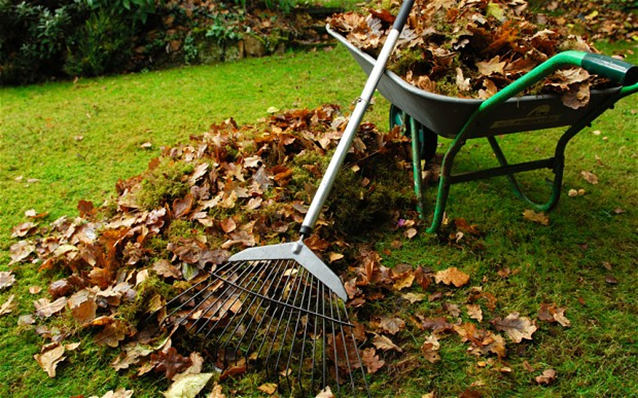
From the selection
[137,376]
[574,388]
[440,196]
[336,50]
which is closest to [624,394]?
[574,388]

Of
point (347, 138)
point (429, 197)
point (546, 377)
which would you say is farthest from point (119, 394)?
point (429, 197)

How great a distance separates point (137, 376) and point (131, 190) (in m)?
1.20

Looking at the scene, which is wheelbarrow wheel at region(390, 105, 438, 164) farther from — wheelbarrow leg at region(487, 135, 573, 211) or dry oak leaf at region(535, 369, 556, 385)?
dry oak leaf at region(535, 369, 556, 385)

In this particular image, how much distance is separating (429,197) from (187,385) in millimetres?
1810

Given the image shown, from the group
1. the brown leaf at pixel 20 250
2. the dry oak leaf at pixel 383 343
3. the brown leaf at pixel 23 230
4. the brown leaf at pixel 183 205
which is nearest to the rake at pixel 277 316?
the dry oak leaf at pixel 383 343

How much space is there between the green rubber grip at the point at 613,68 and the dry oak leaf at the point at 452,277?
1.13 meters

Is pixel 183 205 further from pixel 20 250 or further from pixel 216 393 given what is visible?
pixel 216 393

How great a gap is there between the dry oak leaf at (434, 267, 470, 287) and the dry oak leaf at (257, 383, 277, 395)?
96 centimetres

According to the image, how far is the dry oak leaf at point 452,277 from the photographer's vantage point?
227 cm

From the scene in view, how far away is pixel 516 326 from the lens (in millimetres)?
2031

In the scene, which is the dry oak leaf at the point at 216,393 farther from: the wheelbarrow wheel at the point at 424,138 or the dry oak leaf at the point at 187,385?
the wheelbarrow wheel at the point at 424,138

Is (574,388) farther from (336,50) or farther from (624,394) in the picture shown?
(336,50)

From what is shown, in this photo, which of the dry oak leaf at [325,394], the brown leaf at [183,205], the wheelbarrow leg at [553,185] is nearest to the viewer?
the dry oak leaf at [325,394]

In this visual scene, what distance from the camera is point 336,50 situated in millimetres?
5711
